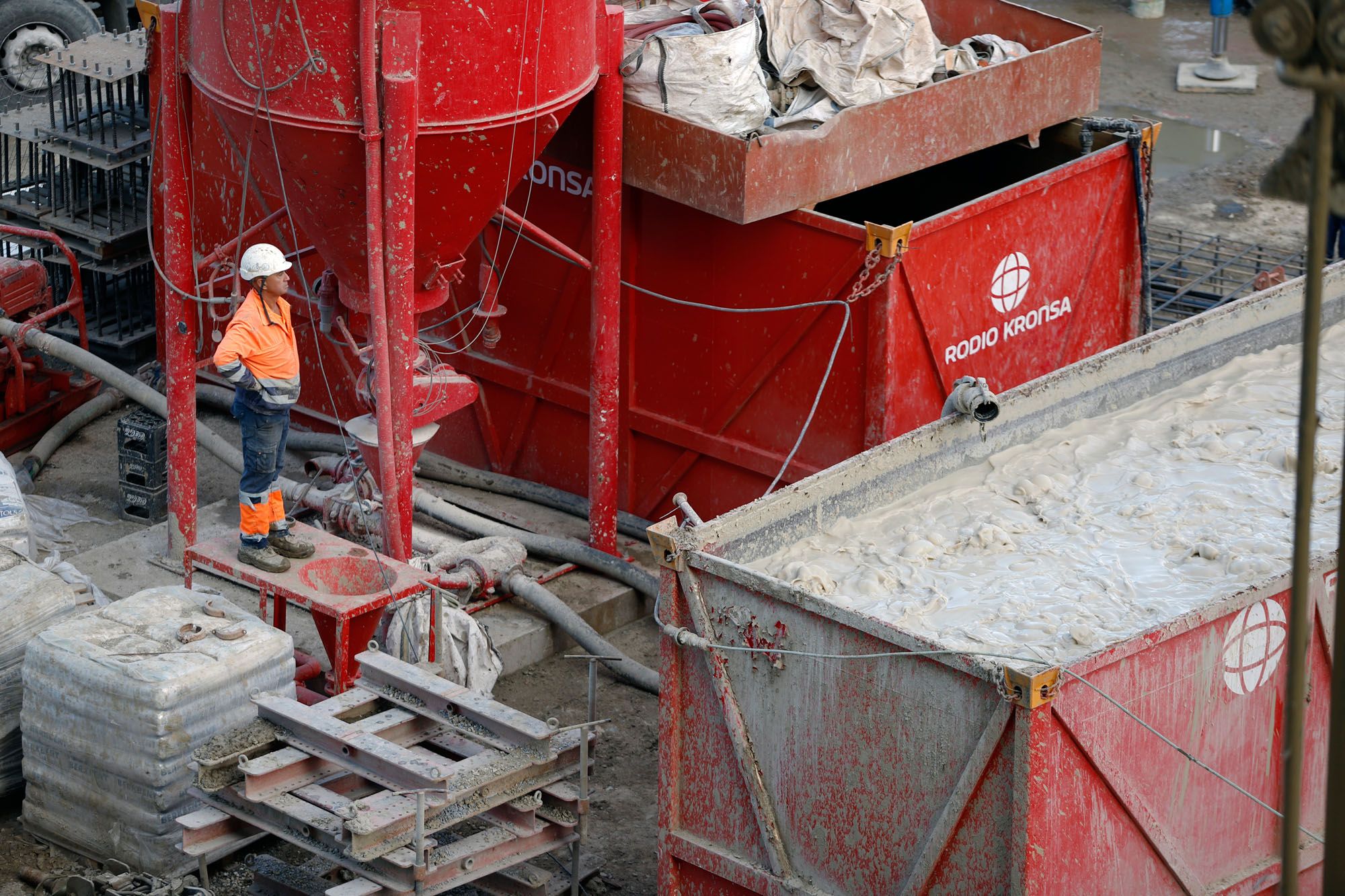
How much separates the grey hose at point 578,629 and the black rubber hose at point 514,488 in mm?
1089

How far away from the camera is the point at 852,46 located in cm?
955

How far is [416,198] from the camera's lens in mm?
8352

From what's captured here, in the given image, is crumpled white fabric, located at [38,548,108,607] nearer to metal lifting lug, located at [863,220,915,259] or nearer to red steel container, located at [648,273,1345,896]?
red steel container, located at [648,273,1345,896]

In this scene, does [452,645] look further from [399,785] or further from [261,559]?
[399,785]

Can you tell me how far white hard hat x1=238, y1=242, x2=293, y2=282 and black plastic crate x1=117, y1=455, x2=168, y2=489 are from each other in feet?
8.12

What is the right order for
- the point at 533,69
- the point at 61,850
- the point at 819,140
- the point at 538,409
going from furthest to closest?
the point at 538,409, the point at 819,140, the point at 533,69, the point at 61,850

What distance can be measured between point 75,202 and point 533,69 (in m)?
4.47

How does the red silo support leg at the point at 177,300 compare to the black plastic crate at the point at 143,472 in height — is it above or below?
above

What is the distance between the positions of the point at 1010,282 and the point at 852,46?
1486 millimetres

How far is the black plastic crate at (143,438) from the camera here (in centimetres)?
1002

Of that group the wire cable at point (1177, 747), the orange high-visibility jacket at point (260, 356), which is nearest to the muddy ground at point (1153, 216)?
the orange high-visibility jacket at point (260, 356)

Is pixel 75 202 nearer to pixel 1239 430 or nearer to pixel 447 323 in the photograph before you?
pixel 447 323

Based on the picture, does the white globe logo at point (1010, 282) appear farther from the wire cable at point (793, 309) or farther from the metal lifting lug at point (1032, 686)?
the metal lifting lug at point (1032, 686)

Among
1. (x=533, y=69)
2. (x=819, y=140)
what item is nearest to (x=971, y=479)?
(x=819, y=140)
